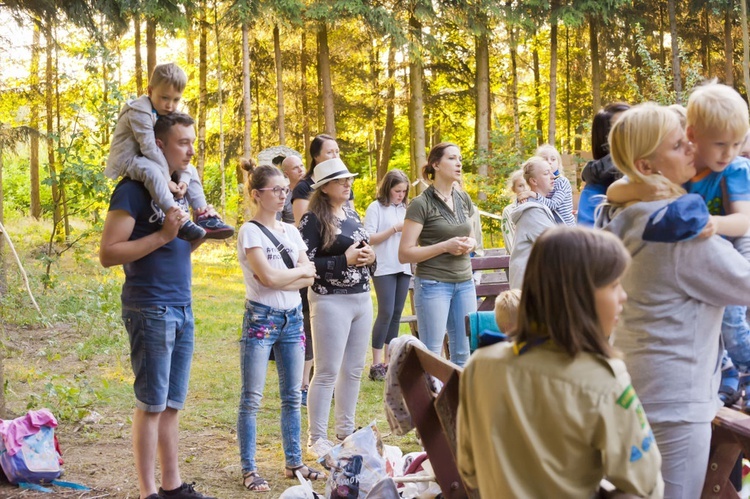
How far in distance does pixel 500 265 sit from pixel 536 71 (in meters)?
26.0

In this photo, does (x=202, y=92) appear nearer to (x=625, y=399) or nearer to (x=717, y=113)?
(x=717, y=113)

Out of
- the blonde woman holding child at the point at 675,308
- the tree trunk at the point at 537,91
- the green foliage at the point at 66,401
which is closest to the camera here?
the blonde woman holding child at the point at 675,308

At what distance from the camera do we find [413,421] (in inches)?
134

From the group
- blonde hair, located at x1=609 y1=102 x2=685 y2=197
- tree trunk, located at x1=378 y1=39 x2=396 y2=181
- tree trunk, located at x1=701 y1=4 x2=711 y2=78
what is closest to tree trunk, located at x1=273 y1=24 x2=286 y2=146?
tree trunk, located at x1=378 y1=39 x2=396 y2=181

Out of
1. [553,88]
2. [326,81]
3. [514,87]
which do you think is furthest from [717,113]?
[514,87]

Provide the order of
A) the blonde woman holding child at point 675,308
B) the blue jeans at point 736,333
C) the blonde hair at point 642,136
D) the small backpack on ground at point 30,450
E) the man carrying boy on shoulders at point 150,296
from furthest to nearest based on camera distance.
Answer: the small backpack on ground at point 30,450 → the man carrying boy on shoulders at point 150,296 → the blue jeans at point 736,333 → the blonde hair at point 642,136 → the blonde woman holding child at point 675,308

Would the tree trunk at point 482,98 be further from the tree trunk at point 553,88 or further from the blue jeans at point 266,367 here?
the blue jeans at point 266,367

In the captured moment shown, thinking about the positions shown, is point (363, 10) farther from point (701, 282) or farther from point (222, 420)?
point (701, 282)

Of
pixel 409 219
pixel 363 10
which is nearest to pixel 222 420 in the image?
pixel 409 219

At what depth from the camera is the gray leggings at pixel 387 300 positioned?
7457 mm

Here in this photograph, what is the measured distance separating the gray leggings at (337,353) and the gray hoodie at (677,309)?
9.76 ft

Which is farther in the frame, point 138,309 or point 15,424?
point 15,424

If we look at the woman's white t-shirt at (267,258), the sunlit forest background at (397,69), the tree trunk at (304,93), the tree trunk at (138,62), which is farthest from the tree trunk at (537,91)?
the woman's white t-shirt at (267,258)

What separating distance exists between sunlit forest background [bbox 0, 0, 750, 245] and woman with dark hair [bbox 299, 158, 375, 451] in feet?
27.9
